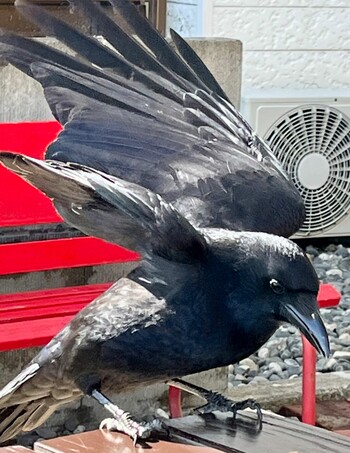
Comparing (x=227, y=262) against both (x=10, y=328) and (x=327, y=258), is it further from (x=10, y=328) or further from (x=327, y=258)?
(x=327, y=258)

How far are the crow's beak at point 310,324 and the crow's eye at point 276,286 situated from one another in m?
0.04

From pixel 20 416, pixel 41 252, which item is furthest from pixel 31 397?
pixel 41 252

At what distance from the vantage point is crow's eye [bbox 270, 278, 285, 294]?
2.97 meters

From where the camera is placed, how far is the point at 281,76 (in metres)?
7.67

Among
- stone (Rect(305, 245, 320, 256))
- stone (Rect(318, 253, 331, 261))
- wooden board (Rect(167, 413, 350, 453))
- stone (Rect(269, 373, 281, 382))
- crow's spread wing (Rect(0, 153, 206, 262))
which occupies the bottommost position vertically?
wooden board (Rect(167, 413, 350, 453))

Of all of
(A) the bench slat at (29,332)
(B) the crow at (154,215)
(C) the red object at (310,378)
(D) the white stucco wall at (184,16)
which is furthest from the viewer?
(D) the white stucco wall at (184,16)

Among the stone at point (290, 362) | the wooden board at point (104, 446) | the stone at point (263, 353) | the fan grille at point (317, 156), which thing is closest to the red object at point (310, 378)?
the stone at point (290, 362)

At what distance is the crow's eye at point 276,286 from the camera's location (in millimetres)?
2971

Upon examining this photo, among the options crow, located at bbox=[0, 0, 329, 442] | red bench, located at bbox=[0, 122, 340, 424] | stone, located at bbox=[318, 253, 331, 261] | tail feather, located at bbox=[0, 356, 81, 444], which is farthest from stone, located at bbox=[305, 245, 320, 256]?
tail feather, located at bbox=[0, 356, 81, 444]

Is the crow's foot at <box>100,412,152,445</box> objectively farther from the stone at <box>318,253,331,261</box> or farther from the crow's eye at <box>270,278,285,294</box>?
the stone at <box>318,253,331,261</box>

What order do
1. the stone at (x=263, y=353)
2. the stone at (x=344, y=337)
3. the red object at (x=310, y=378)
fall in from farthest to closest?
the stone at (x=344, y=337) < the stone at (x=263, y=353) < the red object at (x=310, y=378)

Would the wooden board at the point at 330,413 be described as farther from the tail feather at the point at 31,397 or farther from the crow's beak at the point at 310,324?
the crow's beak at the point at 310,324

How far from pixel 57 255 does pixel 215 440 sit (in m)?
1.89

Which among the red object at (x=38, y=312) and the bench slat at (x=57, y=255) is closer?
the red object at (x=38, y=312)
